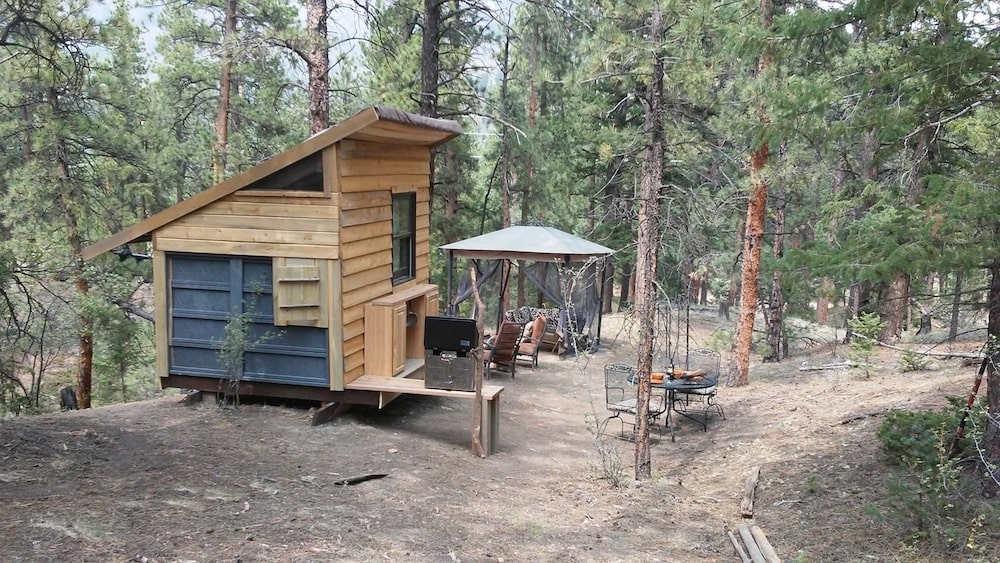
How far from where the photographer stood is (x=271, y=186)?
23.9 feet

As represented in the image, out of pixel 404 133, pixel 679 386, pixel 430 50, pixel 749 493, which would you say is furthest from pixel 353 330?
pixel 430 50

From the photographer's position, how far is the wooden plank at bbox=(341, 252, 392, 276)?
7391mm

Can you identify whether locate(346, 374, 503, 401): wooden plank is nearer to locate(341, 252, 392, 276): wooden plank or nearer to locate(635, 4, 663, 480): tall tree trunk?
locate(341, 252, 392, 276): wooden plank

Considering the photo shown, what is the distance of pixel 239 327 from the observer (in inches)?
288

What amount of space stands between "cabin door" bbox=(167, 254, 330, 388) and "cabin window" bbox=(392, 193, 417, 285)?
176 centimetres

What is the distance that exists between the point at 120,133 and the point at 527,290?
1656 centimetres

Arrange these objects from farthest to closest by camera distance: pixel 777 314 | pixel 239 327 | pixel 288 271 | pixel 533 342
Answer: pixel 777 314, pixel 533 342, pixel 239 327, pixel 288 271

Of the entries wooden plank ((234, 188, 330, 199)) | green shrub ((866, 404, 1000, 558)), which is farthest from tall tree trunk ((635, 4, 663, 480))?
wooden plank ((234, 188, 330, 199))

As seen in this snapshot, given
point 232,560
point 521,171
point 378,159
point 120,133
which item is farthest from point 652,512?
point 521,171

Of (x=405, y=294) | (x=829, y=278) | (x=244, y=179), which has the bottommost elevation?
(x=405, y=294)

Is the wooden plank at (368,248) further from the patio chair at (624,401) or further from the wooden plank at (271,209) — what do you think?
the patio chair at (624,401)

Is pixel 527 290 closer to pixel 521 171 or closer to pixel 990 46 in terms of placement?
pixel 521 171

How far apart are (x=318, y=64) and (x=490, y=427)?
17.5 feet

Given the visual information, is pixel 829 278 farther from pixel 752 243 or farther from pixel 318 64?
pixel 318 64
